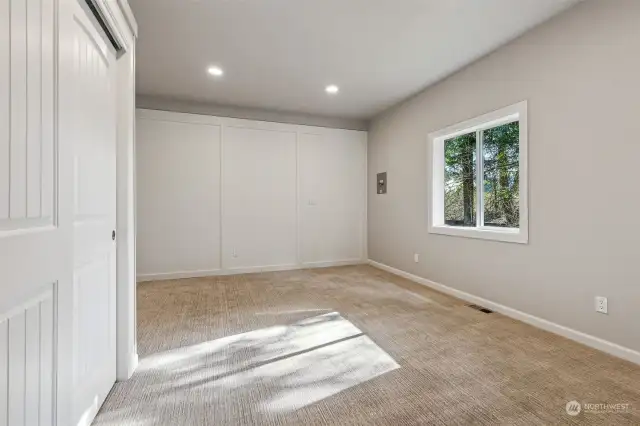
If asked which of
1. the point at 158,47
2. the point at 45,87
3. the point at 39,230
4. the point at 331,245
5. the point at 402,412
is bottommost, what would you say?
the point at 402,412

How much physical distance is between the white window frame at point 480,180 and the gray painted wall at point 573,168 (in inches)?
2.7

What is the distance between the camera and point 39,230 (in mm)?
1024

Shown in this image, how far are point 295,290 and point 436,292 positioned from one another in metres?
1.73

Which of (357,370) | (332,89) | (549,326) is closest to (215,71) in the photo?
(332,89)

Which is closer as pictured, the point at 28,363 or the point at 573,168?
the point at 28,363

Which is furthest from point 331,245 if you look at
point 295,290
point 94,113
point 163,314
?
point 94,113

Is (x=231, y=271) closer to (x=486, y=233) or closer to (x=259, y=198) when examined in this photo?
(x=259, y=198)

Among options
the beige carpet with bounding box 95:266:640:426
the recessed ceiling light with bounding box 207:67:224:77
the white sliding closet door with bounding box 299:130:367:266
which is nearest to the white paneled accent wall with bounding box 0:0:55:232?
the beige carpet with bounding box 95:266:640:426

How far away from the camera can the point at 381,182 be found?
5227 mm

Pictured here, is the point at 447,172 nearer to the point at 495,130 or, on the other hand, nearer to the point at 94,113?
the point at 495,130

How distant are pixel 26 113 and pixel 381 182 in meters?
4.67

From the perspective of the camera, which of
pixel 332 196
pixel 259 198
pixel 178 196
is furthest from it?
pixel 332 196

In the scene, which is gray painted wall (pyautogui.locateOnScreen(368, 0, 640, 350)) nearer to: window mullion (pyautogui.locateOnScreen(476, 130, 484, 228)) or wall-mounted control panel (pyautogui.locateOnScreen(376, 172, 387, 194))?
window mullion (pyautogui.locateOnScreen(476, 130, 484, 228))

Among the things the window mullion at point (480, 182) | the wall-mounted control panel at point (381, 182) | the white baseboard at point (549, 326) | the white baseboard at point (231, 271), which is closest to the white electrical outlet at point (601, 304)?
the white baseboard at point (549, 326)
